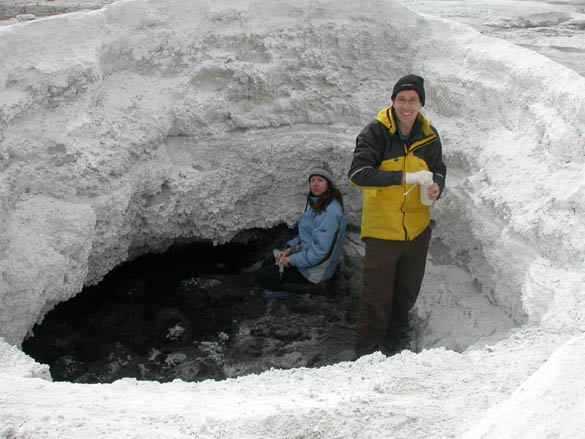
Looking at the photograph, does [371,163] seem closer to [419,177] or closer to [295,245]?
[419,177]

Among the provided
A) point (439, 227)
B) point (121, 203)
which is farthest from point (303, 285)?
point (121, 203)

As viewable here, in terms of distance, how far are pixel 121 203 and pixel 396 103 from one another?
6.76 ft

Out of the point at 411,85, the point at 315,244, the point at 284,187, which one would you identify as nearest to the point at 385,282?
the point at 315,244

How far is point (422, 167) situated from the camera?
129 inches

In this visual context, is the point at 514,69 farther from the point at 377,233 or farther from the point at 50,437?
the point at 50,437

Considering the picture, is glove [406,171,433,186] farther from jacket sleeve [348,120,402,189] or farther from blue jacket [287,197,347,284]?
blue jacket [287,197,347,284]

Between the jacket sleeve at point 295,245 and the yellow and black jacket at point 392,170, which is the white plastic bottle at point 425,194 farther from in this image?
the jacket sleeve at point 295,245

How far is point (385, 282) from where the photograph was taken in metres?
3.52

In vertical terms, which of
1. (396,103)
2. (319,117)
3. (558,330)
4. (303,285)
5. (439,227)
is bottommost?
(303,285)

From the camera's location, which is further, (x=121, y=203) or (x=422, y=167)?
(x=121, y=203)

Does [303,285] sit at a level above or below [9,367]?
below

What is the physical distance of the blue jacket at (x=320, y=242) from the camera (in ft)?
13.6

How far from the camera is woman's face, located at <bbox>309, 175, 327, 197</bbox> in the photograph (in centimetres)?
409

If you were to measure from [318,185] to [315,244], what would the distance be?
49cm
